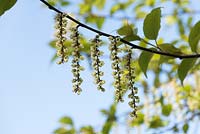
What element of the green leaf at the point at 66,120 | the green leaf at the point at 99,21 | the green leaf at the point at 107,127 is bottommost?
the green leaf at the point at 107,127

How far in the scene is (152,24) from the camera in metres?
→ 1.38

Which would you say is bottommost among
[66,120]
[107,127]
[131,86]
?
[131,86]

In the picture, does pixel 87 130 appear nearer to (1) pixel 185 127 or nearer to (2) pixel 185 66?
(1) pixel 185 127

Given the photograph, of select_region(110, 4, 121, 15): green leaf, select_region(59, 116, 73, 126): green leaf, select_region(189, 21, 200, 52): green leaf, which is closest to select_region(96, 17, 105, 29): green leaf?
select_region(110, 4, 121, 15): green leaf

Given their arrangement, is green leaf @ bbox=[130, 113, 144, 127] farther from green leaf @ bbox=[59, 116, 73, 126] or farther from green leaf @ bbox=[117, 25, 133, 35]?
green leaf @ bbox=[117, 25, 133, 35]

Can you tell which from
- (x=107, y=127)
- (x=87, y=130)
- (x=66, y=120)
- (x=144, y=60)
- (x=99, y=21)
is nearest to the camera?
(x=144, y=60)

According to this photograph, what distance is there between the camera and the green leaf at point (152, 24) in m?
1.37

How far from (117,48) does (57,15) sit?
0.55 ft

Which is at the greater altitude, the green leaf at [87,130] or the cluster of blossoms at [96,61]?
the green leaf at [87,130]

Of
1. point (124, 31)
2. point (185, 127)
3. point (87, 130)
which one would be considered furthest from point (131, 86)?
point (87, 130)

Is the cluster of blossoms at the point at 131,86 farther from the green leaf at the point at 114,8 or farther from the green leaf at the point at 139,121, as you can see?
the green leaf at the point at 114,8

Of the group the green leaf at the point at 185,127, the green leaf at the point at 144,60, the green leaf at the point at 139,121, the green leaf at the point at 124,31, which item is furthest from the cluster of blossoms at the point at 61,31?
the green leaf at the point at 139,121

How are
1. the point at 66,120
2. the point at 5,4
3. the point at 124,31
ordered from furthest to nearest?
the point at 66,120
the point at 124,31
the point at 5,4

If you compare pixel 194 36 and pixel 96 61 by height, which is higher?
pixel 194 36
